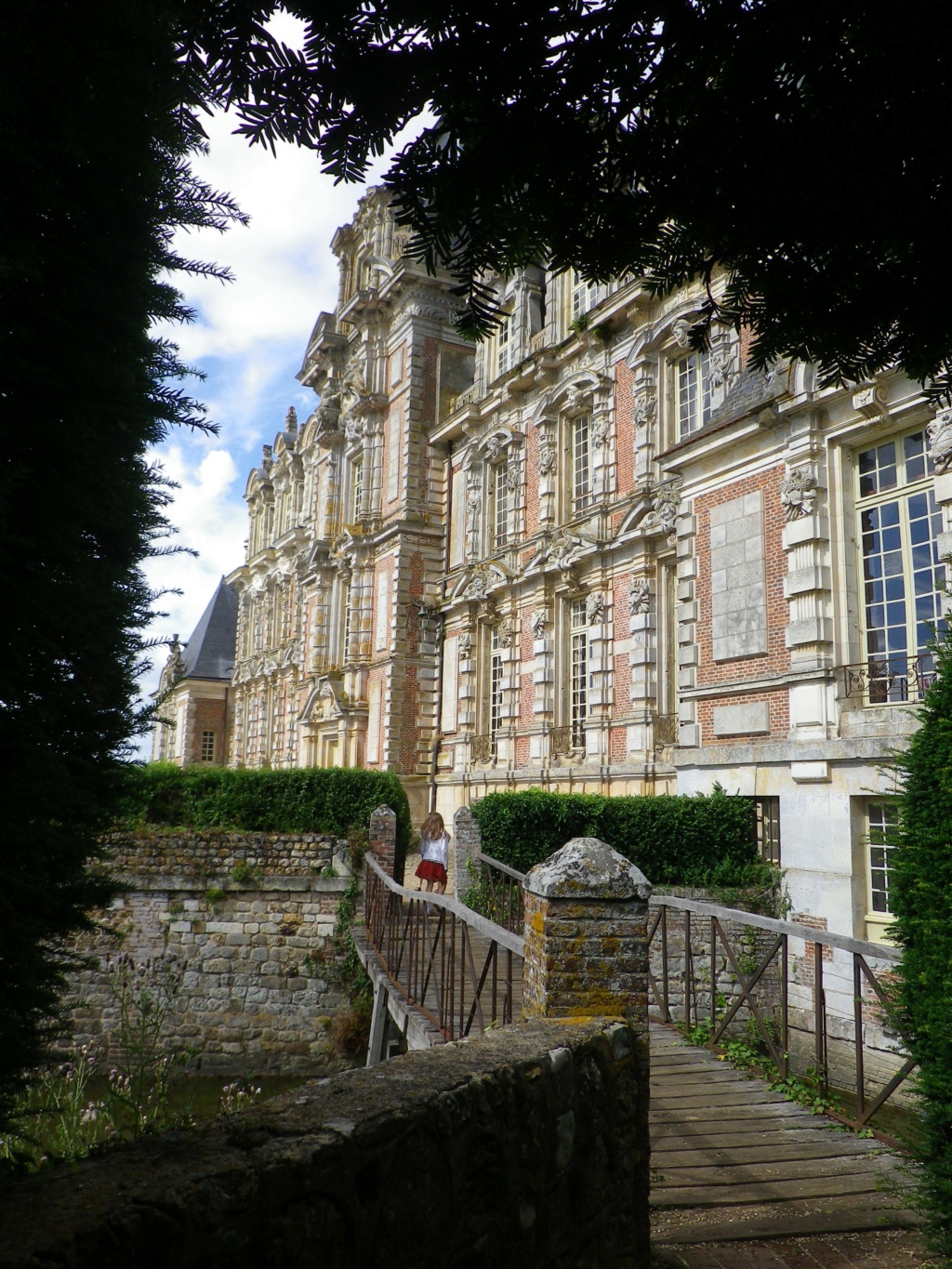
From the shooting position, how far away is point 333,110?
208 centimetres

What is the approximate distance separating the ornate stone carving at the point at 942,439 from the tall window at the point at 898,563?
0.51 metres

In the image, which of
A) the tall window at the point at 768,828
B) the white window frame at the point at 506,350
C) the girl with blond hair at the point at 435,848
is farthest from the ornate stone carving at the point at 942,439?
the white window frame at the point at 506,350

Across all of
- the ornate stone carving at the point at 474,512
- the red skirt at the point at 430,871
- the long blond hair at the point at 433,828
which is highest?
the ornate stone carving at the point at 474,512

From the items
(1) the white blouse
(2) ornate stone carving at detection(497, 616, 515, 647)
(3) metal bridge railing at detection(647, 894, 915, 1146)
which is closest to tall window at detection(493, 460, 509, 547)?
(2) ornate stone carving at detection(497, 616, 515, 647)

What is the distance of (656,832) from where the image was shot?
11.8 metres

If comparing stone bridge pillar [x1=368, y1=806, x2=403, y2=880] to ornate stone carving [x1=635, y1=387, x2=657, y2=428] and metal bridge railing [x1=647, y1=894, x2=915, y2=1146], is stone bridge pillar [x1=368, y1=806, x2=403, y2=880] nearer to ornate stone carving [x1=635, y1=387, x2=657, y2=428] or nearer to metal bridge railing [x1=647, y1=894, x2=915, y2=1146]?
metal bridge railing [x1=647, y1=894, x2=915, y2=1146]

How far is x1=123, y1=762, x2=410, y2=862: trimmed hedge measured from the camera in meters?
15.3

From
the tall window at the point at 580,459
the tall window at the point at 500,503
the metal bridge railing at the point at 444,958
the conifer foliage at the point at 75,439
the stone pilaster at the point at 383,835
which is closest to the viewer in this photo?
the conifer foliage at the point at 75,439

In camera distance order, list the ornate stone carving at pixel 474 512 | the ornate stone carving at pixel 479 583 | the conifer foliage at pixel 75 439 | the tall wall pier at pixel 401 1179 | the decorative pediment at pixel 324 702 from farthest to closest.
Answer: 1. the decorative pediment at pixel 324 702
2. the ornate stone carving at pixel 474 512
3. the ornate stone carving at pixel 479 583
4. the conifer foliage at pixel 75 439
5. the tall wall pier at pixel 401 1179

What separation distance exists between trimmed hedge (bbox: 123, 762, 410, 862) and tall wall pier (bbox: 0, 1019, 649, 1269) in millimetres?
11988

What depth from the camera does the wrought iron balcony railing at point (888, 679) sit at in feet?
33.2

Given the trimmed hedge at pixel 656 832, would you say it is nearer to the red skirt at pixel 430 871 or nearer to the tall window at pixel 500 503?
the red skirt at pixel 430 871

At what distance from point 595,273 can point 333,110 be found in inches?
33.3

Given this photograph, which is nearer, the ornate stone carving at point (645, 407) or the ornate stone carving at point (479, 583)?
the ornate stone carving at point (645, 407)
